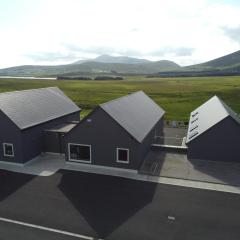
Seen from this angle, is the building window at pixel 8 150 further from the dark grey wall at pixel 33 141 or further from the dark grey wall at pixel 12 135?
the dark grey wall at pixel 33 141

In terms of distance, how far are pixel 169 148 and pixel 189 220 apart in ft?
46.8

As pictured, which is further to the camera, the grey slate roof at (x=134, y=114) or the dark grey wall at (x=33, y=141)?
the dark grey wall at (x=33, y=141)

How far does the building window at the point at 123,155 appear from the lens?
26.4 metres

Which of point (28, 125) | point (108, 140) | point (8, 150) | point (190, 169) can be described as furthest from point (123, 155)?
point (8, 150)

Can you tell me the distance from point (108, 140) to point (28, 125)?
9.11m

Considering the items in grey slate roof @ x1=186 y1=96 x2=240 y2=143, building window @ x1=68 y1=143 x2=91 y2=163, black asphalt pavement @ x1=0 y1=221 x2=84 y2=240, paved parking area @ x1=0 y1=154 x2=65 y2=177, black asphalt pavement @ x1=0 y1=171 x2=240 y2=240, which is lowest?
black asphalt pavement @ x1=0 y1=221 x2=84 y2=240

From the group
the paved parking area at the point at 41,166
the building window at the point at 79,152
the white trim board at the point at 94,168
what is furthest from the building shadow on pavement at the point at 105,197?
the building window at the point at 79,152

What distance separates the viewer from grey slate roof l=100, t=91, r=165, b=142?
2694 cm

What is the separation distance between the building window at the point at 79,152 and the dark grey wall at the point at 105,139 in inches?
18.0

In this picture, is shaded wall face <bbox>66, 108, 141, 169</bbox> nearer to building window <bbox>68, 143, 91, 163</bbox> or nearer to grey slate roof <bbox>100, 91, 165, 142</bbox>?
building window <bbox>68, 143, 91, 163</bbox>

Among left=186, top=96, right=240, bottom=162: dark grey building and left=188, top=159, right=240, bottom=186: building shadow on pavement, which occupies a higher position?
left=186, top=96, right=240, bottom=162: dark grey building

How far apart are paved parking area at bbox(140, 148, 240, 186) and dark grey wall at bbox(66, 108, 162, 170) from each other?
1919mm

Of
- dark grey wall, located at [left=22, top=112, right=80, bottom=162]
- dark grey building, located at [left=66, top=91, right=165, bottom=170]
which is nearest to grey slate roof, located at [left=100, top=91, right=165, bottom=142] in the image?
dark grey building, located at [left=66, top=91, right=165, bottom=170]

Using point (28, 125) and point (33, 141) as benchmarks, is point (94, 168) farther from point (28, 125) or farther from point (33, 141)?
point (28, 125)
